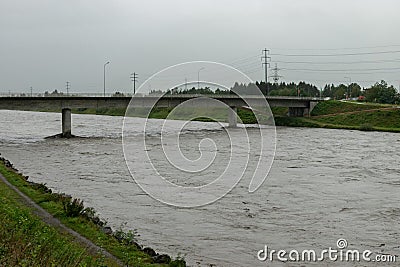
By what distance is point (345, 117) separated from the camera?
87000 millimetres

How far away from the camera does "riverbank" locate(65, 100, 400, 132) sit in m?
79.4

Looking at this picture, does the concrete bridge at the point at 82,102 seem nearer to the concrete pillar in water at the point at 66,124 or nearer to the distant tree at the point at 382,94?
the concrete pillar in water at the point at 66,124

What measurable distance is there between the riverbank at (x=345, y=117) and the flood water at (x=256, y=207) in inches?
1461

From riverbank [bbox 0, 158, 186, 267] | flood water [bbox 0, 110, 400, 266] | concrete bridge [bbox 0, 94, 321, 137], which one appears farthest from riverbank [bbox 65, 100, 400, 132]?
riverbank [bbox 0, 158, 186, 267]

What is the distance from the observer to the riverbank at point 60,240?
9883mm

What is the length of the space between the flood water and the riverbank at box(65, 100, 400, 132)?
3711 cm

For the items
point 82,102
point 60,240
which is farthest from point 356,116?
point 60,240

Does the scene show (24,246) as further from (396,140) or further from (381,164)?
(396,140)

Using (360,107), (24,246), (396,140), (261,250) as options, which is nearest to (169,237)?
(261,250)

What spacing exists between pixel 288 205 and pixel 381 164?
1869cm

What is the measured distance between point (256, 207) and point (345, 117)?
225 feet

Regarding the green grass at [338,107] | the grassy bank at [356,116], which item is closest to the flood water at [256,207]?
the grassy bank at [356,116]

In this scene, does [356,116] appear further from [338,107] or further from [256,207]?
[256,207]

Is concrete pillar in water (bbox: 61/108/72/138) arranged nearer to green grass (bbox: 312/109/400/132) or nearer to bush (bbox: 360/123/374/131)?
bush (bbox: 360/123/374/131)
